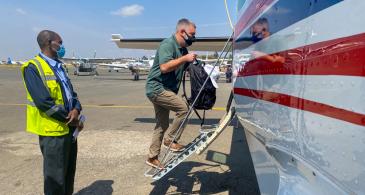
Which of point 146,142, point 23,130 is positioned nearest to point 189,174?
point 146,142

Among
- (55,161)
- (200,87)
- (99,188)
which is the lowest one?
(99,188)

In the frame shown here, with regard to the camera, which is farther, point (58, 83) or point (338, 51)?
point (58, 83)

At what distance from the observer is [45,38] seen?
3.61 meters

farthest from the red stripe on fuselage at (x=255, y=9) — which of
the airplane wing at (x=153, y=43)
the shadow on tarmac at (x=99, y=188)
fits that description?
the airplane wing at (x=153, y=43)

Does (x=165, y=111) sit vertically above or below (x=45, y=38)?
below

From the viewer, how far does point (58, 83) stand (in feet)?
12.0

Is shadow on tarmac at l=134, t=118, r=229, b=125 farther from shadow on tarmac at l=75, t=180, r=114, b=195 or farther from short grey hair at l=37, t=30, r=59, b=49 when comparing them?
short grey hair at l=37, t=30, r=59, b=49

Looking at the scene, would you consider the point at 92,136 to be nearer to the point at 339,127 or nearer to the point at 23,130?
the point at 23,130

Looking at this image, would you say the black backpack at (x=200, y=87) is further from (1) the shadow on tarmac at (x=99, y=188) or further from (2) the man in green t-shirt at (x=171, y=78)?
(1) the shadow on tarmac at (x=99, y=188)

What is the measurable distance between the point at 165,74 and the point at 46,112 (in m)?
1.62

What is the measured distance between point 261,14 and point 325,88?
1310 mm

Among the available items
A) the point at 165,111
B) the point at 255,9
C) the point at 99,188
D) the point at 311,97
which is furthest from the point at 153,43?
the point at 311,97

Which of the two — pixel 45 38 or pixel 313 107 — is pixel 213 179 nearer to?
pixel 45 38

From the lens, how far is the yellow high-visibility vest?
11.5ft
